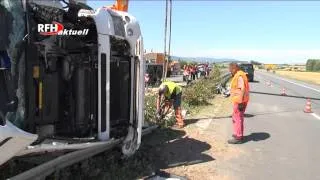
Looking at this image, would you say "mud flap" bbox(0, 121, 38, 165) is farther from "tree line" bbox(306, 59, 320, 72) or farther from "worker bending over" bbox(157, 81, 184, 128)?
"tree line" bbox(306, 59, 320, 72)

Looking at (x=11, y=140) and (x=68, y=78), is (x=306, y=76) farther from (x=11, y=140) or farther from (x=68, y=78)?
(x=11, y=140)

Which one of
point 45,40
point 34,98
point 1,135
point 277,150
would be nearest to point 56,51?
point 45,40

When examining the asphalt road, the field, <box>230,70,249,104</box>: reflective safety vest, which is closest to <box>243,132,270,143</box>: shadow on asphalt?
the asphalt road

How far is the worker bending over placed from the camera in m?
12.8

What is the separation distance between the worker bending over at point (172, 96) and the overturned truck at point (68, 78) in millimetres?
5030

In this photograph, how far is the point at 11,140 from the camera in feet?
15.9

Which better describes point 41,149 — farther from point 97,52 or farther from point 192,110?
point 192,110

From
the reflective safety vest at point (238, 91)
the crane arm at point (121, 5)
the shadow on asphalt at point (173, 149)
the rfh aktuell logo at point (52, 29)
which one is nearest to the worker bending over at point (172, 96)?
the shadow on asphalt at point (173, 149)

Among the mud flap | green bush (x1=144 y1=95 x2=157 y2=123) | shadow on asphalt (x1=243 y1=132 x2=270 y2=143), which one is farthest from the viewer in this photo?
green bush (x1=144 y1=95 x2=157 y2=123)

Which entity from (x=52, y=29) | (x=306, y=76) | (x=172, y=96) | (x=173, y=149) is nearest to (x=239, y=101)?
(x=173, y=149)

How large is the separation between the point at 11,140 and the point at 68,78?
1711 mm

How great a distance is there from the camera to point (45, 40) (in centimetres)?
589

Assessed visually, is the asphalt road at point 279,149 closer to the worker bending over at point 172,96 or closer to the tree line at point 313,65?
the worker bending over at point 172,96

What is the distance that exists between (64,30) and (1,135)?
2.06 m
